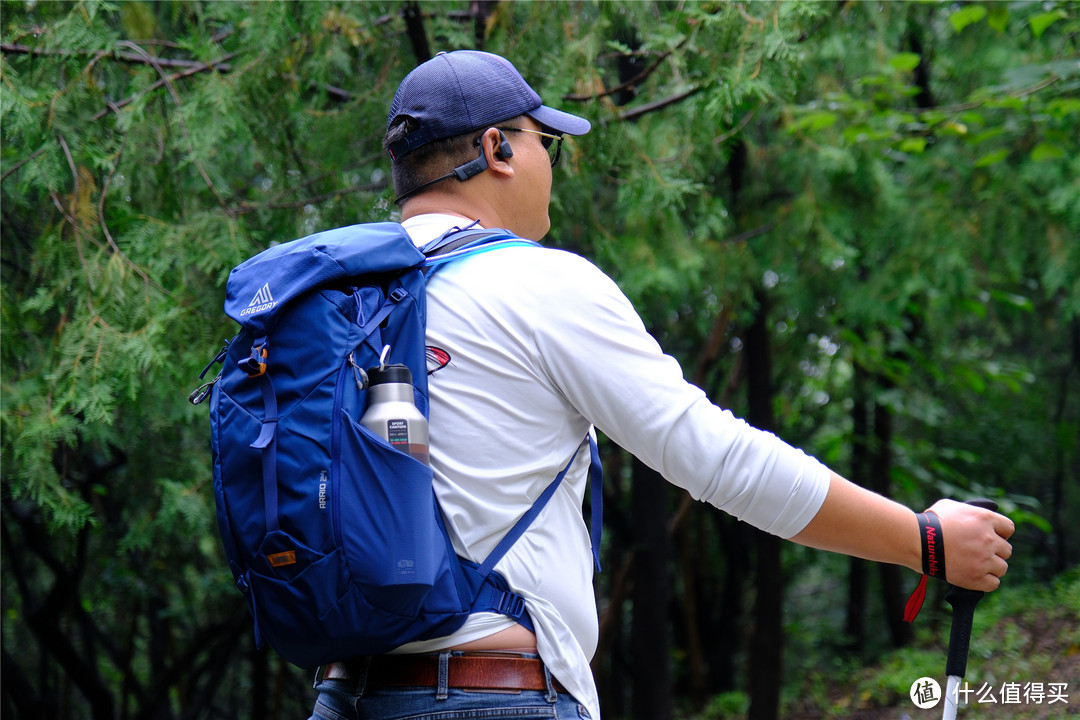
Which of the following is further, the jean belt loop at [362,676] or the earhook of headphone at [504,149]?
the earhook of headphone at [504,149]

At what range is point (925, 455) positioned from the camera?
804 cm

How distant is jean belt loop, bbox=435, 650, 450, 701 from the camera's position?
4.51ft

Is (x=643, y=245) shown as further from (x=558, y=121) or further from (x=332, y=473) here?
(x=332, y=473)

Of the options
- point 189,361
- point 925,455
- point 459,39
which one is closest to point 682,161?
point 459,39

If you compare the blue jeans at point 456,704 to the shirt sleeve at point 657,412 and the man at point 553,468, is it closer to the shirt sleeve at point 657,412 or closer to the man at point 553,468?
the man at point 553,468

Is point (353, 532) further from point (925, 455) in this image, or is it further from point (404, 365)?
point (925, 455)

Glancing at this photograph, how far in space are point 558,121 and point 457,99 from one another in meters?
0.22

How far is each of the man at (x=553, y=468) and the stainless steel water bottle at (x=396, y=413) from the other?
97 mm

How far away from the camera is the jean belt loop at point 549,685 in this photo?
55.5 inches

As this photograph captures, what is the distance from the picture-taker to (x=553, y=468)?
147cm

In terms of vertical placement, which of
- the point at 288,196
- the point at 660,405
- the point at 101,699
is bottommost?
the point at 101,699

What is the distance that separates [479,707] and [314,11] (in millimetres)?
2538

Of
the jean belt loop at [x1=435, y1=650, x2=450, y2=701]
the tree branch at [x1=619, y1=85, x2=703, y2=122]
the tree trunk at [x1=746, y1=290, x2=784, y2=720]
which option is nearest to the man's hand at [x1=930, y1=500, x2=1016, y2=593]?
the jean belt loop at [x1=435, y1=650, x2=450, y2=701]

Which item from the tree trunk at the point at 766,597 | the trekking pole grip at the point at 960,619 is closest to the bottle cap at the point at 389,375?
the trekking pole grip at the point at 960,619
